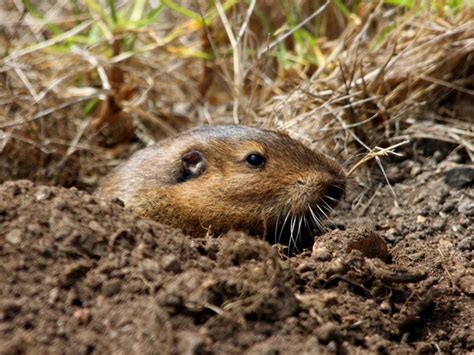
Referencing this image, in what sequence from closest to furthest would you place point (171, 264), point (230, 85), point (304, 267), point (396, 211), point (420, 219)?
point (171, 264) → point (304, 267) → point (420, 219) → point (396, 211) → point (230, 85)

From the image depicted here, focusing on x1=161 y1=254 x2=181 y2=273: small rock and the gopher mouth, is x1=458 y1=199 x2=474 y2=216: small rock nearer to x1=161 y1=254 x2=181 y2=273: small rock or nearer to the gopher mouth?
the gopher mouth

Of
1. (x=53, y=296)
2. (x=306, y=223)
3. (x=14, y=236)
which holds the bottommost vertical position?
(x=306, y=223)

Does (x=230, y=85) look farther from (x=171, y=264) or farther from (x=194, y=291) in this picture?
(x=194, y=291)

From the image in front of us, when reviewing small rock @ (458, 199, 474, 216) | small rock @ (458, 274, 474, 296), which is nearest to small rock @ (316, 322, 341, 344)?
small rock @ (458, 274, 474, 296)

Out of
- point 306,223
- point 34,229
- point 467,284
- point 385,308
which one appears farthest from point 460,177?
point 34,229

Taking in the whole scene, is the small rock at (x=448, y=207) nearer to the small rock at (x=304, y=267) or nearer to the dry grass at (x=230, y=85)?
the dry grass at (x=230, y=85)

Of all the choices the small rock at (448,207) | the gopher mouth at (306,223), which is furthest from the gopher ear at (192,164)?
the small rock at (448,207)

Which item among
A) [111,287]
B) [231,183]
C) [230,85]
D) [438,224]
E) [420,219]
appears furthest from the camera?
[230,85]

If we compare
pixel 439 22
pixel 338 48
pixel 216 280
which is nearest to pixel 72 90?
pixel 338 48
